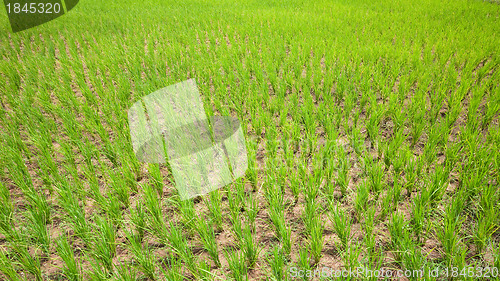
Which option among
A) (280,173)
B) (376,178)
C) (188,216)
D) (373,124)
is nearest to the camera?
(188,216)

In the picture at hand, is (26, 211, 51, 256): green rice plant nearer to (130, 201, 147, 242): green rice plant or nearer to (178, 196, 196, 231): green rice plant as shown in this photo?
(130, 201, 147, 242): green rice plant

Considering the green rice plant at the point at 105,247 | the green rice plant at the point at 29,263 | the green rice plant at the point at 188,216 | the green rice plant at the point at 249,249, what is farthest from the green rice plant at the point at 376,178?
the green rice plant at the point at 29,263

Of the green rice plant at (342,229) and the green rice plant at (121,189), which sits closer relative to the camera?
the green rice plant at (342,229)

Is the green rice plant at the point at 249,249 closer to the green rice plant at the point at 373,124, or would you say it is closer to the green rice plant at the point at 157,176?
the green rice plant at the point at 157,176

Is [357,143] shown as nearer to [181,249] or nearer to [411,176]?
[411,176]

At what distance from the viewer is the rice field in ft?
3.59

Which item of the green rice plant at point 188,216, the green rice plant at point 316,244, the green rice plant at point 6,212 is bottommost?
the green rice plant at point 316,244

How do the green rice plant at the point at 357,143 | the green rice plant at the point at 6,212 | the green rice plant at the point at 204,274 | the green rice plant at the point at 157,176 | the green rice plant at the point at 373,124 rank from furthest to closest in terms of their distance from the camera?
the green rice plant at the point at 373,124
the green rice plant at the point at 357,143
the green rice plant at the point at 157,176
the green rice plant at the point at 6,212
the green rice plant at the point at 204,274

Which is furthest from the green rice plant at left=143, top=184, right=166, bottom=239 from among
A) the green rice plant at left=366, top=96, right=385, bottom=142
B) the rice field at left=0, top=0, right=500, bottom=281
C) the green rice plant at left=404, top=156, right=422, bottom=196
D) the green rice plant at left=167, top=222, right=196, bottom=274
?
the green rice plant at left=366, top=96, right=385, bottom=142

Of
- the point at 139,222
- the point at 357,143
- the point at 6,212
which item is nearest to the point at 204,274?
the point at 139,222

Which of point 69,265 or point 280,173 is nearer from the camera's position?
point 69,265

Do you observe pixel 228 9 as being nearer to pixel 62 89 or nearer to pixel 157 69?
pixel 157 69

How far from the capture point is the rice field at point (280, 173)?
3.59 feet

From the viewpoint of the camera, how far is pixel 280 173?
4.98 feet
